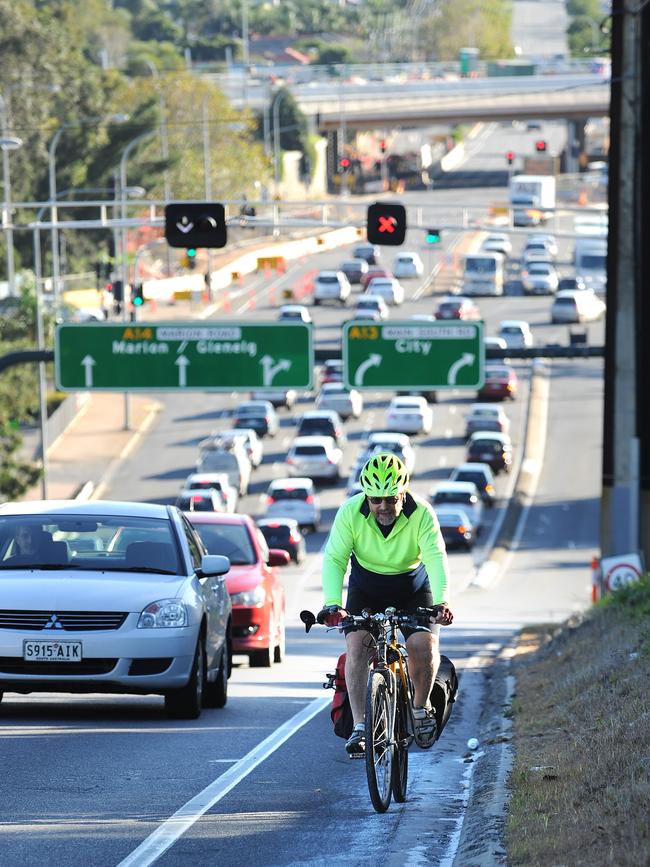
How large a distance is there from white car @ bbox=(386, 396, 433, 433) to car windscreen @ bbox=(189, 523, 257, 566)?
5428 centimetres

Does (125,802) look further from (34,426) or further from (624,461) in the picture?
(34,426)

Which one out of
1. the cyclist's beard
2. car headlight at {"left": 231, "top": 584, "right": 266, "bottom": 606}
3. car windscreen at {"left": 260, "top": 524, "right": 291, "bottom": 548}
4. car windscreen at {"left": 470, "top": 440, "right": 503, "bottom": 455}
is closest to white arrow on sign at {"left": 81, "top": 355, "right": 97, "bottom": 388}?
car headlight at {"left": 231, "top": 584, "right": 266, "bottom": 606}

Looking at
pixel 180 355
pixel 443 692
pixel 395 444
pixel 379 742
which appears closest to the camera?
pixel 379 742

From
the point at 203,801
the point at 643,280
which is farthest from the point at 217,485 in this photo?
the point at 203,801

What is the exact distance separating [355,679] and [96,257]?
9597 centimetres

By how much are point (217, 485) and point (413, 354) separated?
87.4ft

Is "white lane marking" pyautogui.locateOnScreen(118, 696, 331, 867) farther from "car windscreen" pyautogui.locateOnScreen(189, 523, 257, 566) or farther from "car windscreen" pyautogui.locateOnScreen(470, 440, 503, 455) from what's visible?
"car windscreen" pyautogui.locateOnScreen(470, 440, 503, 455)

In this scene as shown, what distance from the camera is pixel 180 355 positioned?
119 feet

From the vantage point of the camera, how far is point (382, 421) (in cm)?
7825

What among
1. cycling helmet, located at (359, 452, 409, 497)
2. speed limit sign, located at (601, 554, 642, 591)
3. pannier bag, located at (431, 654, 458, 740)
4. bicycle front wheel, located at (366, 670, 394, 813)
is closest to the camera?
bicycle front wheel, located at (366, 670, 394, 813)

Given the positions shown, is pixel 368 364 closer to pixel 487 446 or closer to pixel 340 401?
pixel 487 446

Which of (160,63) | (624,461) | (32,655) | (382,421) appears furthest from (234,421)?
(160,63)

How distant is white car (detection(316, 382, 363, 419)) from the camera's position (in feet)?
258

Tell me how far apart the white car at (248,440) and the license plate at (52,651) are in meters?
55.5
